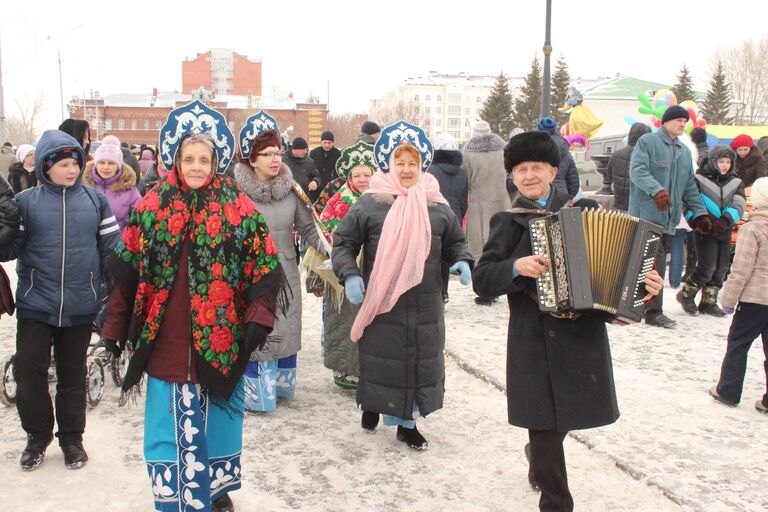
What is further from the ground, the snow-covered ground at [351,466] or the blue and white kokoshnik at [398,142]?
the blue and white kokoshnik at [398,142]

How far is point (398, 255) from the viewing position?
4.45 meters

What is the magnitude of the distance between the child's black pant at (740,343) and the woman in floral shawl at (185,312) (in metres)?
3.52

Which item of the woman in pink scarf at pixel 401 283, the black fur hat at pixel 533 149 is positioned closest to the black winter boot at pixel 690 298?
the woman in pink scarf at pixel 401 283

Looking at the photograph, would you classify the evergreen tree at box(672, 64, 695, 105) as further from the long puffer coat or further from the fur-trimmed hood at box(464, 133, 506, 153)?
the long puffer coat

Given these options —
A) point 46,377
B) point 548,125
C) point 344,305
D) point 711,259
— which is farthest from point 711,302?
point 46,377

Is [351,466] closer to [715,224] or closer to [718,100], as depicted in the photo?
[715,224]

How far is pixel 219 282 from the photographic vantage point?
3.39m

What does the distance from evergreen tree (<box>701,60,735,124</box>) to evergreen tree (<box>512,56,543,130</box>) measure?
11.6 meters

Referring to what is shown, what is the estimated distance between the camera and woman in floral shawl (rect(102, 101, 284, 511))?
11.0 ft

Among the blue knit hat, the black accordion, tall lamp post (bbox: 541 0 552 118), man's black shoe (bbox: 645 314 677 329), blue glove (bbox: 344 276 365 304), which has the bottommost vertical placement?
man's black shoe (bbox: 645 314 677 329)

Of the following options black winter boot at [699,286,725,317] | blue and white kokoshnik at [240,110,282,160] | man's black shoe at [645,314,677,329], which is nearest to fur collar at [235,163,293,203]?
blue and white kokoshnik at [240,110,282,160]

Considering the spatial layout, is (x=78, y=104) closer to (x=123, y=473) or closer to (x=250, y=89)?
(x=250, y=89)

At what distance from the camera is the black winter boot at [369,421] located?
4.93m

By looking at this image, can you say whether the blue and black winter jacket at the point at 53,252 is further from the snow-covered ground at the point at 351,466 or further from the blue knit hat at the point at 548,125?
the blue knit hat at the point at 548,125
